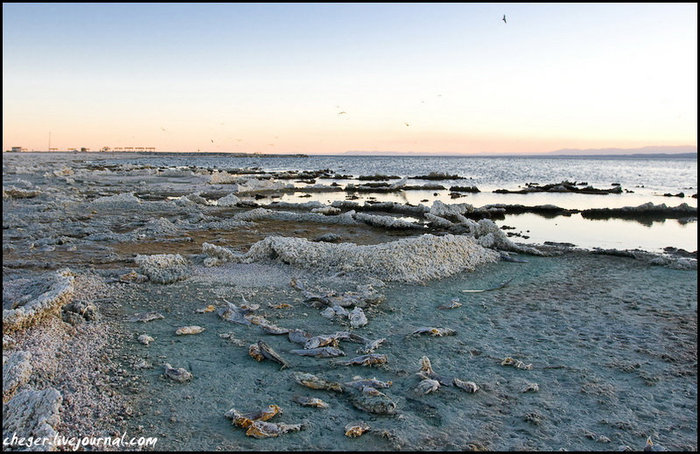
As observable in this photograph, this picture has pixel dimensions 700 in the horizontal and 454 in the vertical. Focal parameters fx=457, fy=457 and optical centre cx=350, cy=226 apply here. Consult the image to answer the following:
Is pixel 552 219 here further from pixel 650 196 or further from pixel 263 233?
pixel 650 196

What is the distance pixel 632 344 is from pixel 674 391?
3.66ft

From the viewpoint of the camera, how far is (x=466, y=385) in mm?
4246

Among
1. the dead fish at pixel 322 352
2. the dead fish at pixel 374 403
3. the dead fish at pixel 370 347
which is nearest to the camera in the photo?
the dead fish at pixel 374 403

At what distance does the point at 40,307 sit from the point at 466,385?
4.78m

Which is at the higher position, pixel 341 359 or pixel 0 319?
pixel 0 319

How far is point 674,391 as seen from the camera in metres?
4.38

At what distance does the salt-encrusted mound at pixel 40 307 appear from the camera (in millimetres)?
4906

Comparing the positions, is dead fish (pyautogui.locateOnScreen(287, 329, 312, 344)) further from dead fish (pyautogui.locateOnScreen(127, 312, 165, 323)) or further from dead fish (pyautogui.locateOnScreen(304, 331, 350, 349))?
dead fish (pyautogui.locateOnScreen(127, 312, 165, 323))

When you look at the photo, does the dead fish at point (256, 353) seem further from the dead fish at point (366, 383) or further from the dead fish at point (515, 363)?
the dead fish at point (515, 363)

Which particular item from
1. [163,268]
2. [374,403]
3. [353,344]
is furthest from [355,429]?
[163,268]

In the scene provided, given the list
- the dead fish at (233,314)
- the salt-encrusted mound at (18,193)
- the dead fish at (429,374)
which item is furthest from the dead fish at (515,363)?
the salt-encrusted mound at (18,193)

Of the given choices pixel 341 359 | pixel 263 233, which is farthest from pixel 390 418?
pixel 263 233

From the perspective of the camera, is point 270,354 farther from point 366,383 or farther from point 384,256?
point 384,256

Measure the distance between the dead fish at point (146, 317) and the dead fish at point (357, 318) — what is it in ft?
7.94
